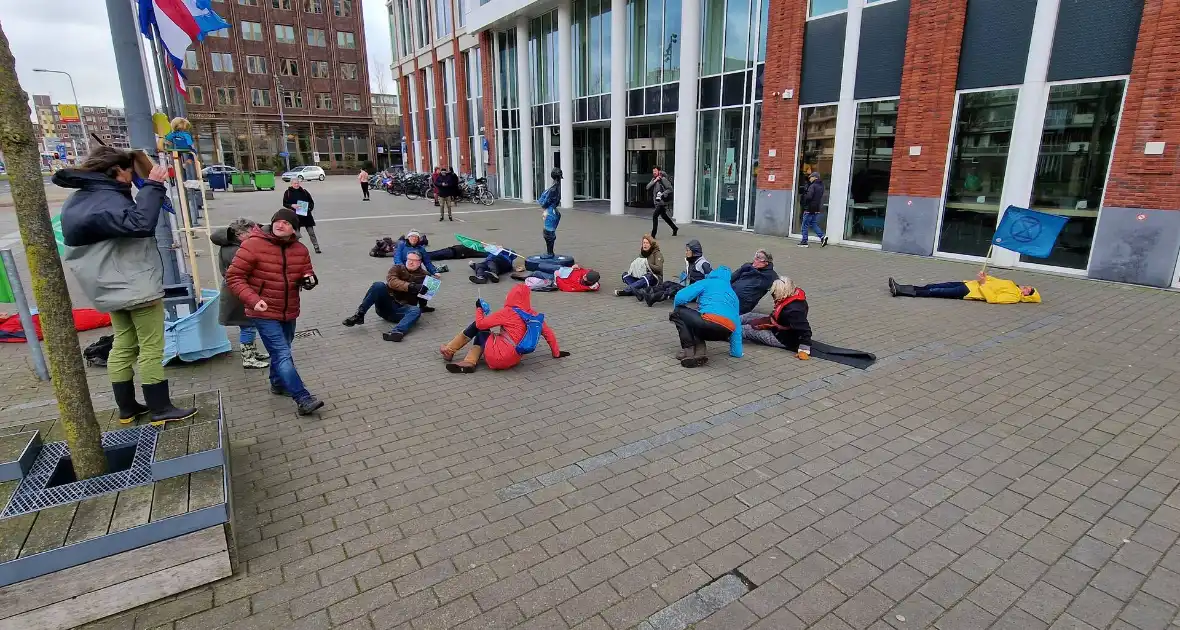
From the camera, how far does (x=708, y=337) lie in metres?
6.50

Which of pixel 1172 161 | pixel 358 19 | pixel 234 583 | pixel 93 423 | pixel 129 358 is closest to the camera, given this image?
pixel 234 583

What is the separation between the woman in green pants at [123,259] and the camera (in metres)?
3.88

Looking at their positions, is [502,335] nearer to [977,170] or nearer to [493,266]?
[493,266]

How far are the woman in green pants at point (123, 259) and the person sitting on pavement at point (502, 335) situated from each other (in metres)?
2.56

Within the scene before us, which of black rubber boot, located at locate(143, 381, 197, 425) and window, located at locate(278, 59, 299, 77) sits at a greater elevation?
window, located at locate(278, 59, 299, 77)

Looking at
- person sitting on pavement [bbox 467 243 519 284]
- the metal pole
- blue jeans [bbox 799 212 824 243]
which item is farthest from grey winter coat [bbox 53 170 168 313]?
blue jeans [bbox 799 212 824 243]

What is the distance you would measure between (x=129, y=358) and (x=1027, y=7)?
45.7ft

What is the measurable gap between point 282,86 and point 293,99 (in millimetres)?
1609

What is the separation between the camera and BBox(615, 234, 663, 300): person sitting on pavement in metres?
9.30

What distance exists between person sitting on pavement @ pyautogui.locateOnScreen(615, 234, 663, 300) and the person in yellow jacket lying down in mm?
3636

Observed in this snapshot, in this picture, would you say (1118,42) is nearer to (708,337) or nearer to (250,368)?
(708,337)

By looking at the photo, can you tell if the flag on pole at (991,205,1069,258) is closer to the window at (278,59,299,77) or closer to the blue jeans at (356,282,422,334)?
the blue jeans at (356,282,422,334)

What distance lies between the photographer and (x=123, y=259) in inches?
161

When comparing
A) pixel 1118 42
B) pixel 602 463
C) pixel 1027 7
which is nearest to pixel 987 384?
pixel 602 463
